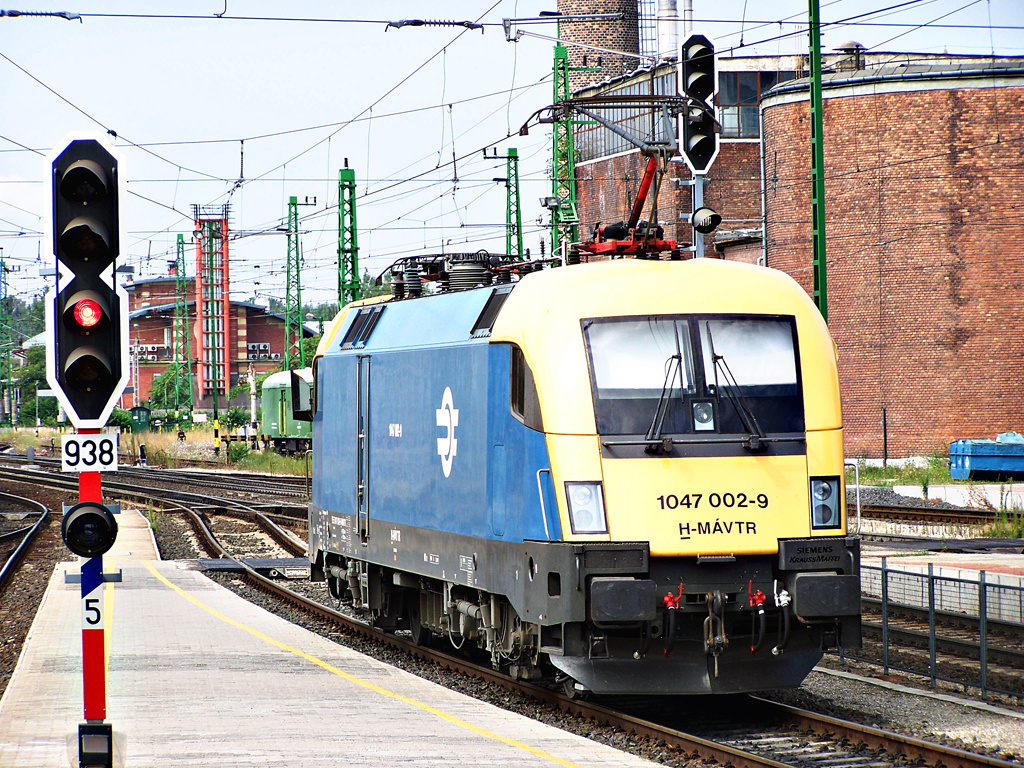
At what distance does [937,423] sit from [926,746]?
110 ft

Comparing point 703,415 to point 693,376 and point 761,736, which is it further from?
point 761,736

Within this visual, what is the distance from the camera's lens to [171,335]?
11094cm

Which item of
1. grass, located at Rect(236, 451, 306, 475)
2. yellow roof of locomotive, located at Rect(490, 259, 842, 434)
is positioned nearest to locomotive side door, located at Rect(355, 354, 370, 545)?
yellow roof of locomotive, located at Rect(490, 259, 842, 434)

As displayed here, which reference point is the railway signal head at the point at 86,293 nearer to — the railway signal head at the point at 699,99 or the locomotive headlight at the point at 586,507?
the locomotive headlight at the point at 586,507

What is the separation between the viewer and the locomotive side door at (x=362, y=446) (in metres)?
14.1

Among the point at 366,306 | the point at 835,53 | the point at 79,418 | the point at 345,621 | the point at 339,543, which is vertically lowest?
the point at 345,621

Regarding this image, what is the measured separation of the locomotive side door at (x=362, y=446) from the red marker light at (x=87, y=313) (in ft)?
23.9

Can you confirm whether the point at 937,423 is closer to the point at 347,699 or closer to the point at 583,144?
the point at 583,144

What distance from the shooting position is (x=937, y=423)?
132ft

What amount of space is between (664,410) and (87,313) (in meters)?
4.42

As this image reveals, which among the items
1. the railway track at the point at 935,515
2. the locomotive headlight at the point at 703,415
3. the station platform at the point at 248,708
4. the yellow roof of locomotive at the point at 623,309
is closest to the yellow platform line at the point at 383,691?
the station platform at the point at 248,708

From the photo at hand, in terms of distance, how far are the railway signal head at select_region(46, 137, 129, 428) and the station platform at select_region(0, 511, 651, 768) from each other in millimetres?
1936

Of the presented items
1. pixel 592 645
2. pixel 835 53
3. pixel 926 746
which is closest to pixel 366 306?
pixel 592 645

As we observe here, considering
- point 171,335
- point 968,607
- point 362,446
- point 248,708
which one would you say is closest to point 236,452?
point 362,446
